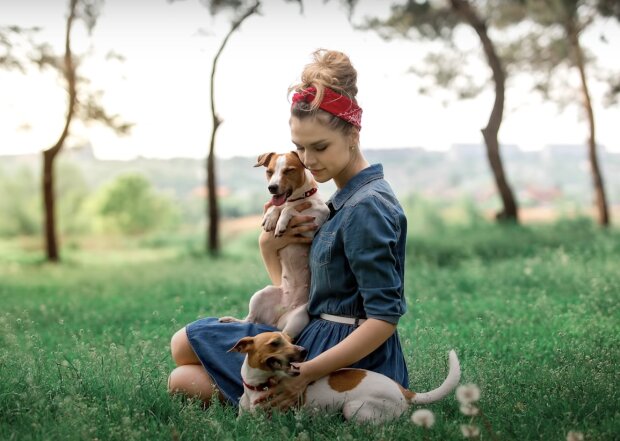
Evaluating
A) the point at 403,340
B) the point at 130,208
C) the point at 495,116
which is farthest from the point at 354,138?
the point at 130,208

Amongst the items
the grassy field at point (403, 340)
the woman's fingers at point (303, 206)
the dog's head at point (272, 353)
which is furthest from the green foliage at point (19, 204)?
the dog's head at point (272, 353)

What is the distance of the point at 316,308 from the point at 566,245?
936cm

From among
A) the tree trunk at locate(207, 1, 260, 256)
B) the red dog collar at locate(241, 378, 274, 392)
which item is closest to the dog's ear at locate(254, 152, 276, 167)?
the red dog collar at locate(241, 378, 274, 392)

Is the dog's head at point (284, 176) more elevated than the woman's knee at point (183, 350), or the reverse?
the dog's head at point (284, 176)

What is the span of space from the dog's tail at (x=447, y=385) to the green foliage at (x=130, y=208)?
13.9 m

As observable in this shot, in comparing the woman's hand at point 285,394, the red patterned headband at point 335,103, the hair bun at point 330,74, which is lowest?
the woman's hand at point 285,394

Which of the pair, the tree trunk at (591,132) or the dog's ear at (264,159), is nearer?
the dog's ear at (264,159)

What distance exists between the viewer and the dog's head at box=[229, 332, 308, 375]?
3.30m

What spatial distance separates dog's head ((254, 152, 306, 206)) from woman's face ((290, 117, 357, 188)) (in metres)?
0.15

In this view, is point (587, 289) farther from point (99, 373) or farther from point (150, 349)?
point (99, 373)

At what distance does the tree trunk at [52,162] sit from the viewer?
14375mm

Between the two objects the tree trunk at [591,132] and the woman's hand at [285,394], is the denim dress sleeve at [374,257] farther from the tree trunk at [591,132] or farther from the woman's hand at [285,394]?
the tree trunk at [591,132]

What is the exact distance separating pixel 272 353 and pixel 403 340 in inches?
94.7

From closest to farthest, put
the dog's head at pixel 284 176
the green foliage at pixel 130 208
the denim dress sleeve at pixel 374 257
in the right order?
the denim dress sleeve at pixel 374 257 → the dog's head at pixel 284 176 → the green foliage at pixel 130 208
